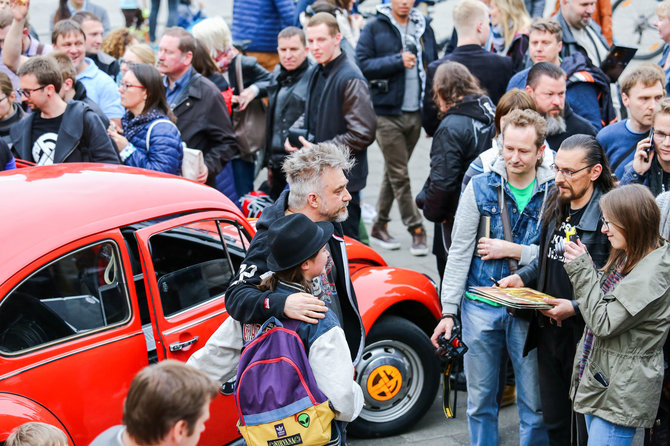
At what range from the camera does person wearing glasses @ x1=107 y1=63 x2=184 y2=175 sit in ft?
20.3

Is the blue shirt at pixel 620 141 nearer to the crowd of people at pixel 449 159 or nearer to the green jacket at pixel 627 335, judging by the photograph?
the crowd of people at pixel 449 159

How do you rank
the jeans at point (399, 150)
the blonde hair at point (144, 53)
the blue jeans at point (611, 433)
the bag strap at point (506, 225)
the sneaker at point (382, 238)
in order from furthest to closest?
1. the sneaker at point (382, 238)
2. the jeans at point (399, 150)
3. the blonde hair at point (144, 53)
4. the bag strap at point (506, 225)
5. the blue jeans at point (611, 433)

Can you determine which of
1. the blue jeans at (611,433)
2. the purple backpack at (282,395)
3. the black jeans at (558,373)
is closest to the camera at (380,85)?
the black jeans at (558,373)

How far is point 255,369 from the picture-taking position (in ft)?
10.6

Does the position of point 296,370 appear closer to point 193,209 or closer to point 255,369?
point 255,369

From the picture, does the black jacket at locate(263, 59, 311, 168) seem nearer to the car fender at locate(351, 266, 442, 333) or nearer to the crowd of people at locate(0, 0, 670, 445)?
the crowd of people at locate(0, 0, 670, 445)

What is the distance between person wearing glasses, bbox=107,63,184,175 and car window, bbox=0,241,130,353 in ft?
7.49

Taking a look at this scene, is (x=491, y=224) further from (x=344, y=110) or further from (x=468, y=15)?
(x=468, y=15)

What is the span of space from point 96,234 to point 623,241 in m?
2.45

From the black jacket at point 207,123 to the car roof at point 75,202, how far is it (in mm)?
2446

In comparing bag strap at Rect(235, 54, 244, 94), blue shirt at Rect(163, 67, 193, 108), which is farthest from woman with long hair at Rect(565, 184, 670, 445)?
bag strap at Rect(235, 54, 244, 94)

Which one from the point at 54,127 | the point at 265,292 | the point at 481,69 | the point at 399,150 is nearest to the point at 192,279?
the point at 265,292

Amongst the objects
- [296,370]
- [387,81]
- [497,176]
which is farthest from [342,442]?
[387,81]

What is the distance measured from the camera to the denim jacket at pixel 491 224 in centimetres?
448
